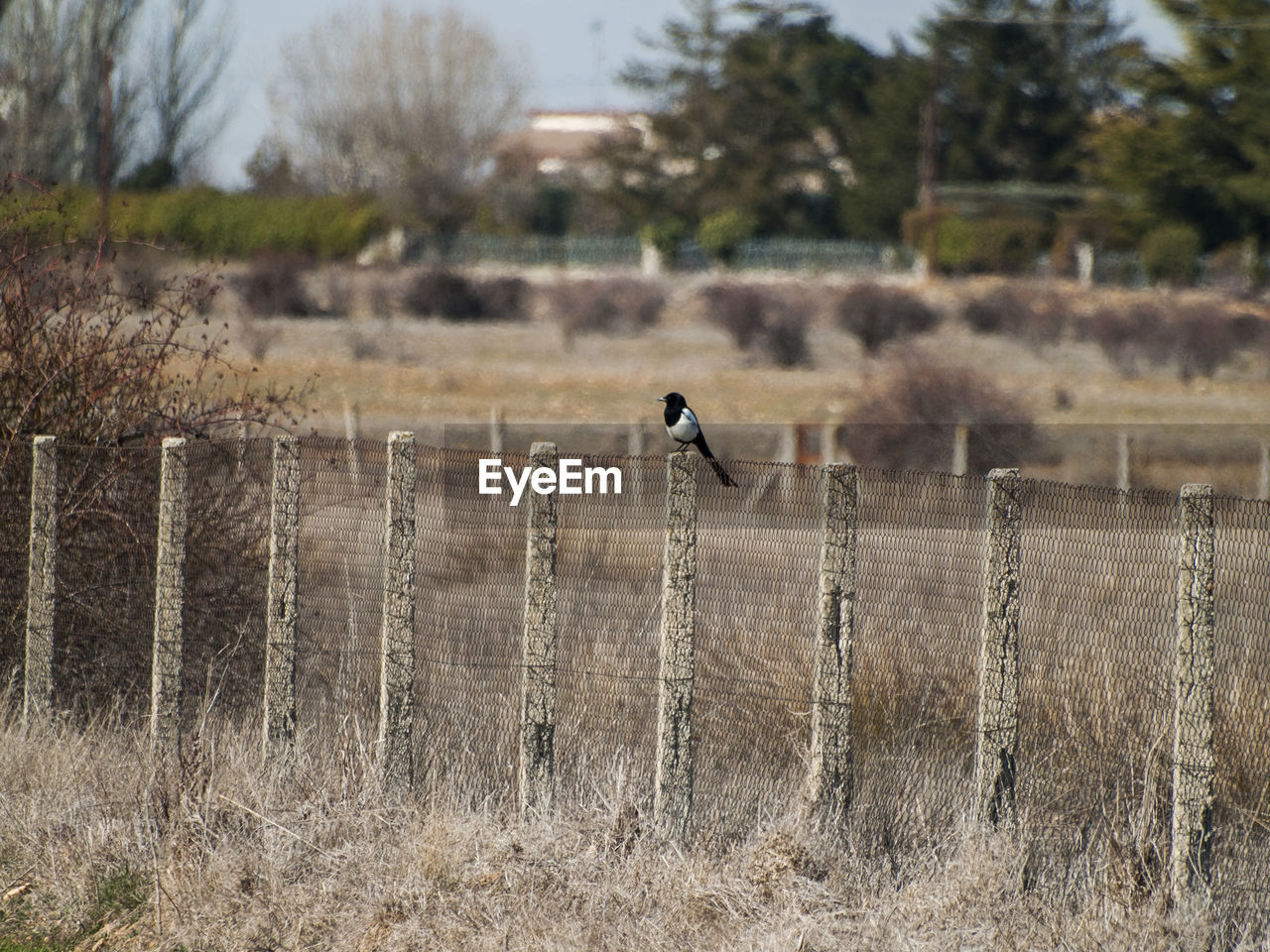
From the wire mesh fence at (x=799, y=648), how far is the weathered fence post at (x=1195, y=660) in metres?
0.07

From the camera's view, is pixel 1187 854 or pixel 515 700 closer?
pixel 1187 854

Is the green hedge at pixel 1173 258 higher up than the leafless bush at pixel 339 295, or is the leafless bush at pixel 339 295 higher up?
the green hedge at pixel 1173 258

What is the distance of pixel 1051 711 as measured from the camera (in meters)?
5.07

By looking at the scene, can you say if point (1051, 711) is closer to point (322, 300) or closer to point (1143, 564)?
point (1143, 564)

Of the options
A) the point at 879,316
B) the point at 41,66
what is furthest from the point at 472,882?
the point at 41,66

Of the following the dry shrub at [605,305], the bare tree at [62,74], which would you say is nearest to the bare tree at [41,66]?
the bare tree at [62,74]

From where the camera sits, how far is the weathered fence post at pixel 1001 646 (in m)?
4.54

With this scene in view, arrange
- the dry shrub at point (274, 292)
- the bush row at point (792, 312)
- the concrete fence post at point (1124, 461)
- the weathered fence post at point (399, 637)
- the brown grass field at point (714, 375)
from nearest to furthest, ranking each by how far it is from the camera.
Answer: the weathered fence post at point (399, 637)
the concrete fence post at point (1124, 461)
the brown grass field at point (714, 375)
the bush row at point (792, 312)
the dry shrub at point (274, 292)

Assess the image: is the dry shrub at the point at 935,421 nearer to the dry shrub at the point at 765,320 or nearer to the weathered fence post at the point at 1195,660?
the dry shrub at the point at 765,320

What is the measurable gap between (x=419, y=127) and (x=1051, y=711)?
6096cm

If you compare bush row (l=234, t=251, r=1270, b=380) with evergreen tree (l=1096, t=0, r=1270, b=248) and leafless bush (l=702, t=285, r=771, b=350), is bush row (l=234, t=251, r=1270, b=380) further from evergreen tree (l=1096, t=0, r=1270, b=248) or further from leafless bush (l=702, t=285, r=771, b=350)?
evergreen tree (l=1096, t=0, r=1270, b=248)

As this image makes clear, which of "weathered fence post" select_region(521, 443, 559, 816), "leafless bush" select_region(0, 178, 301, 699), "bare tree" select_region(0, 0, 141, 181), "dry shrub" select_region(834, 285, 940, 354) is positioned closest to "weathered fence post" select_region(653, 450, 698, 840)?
"weathered fence post" select_region(521, 443, 559, 816)

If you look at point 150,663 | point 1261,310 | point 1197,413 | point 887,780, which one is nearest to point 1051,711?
point 887,780

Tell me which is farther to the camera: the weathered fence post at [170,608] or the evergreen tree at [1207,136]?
the evergreen tree at [1207,136]
